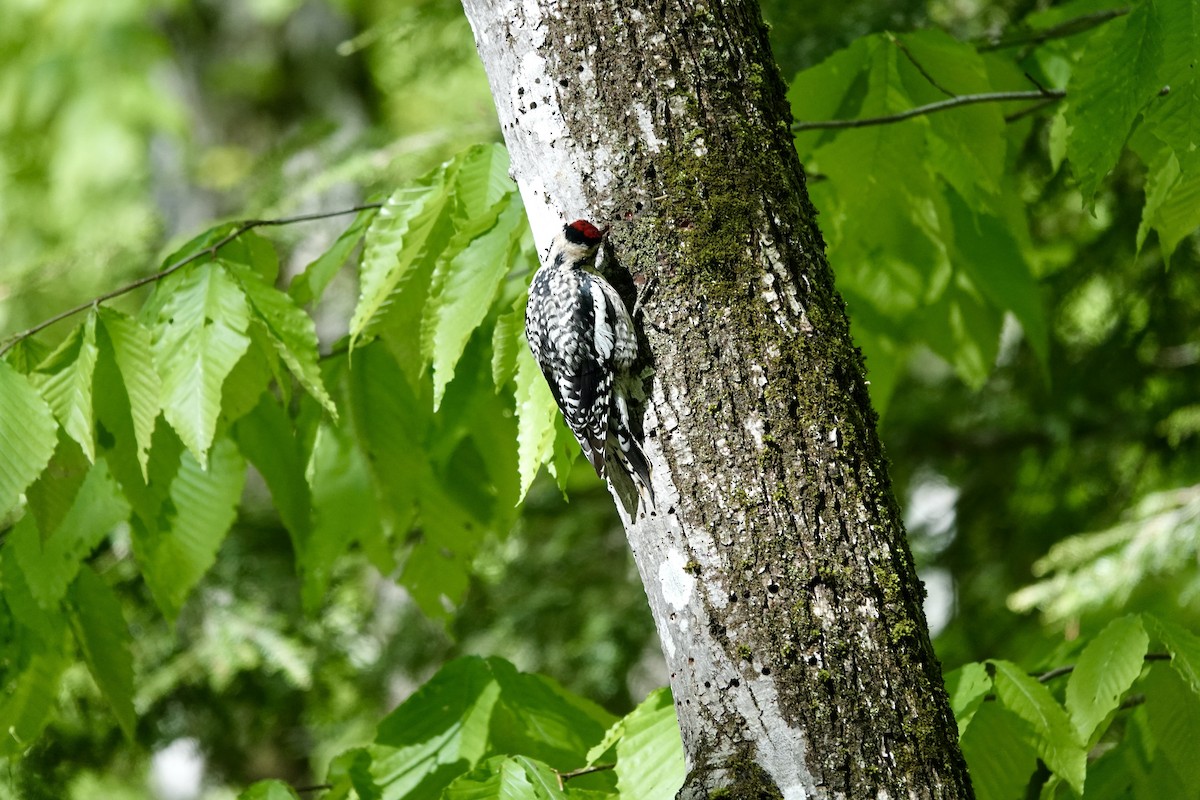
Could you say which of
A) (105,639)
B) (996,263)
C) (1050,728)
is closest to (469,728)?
(105,639)

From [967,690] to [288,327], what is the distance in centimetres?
124

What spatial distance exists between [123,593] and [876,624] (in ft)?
9.89

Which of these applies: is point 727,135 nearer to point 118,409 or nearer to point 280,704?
point 118,409

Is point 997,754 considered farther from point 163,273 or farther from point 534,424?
point 163,273

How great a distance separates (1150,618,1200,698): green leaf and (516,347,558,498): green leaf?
0.94 metres

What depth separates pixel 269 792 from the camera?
1.63 metres

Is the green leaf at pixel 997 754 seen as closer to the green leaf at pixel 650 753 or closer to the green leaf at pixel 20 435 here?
the green leaf at pixel 650 753

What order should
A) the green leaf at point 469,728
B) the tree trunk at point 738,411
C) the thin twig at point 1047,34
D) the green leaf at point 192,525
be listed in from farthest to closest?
the thin twig at point 1047,34, the green leaf at point 192,525, the green leaf at point 469,728, the tree trunk at point 738,411

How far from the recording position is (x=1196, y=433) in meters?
3.47

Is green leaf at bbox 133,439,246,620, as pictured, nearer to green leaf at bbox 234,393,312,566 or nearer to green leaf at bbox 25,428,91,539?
green leaf at bbox 234,393,312,566

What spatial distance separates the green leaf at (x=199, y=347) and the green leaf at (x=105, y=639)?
1.69 feet

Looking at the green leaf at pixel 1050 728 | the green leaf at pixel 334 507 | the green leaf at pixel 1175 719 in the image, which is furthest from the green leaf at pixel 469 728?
the green leaf at pixel 1175 719

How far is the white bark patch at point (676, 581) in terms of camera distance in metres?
1.29

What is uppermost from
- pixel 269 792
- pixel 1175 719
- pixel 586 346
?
pixel 586 346
